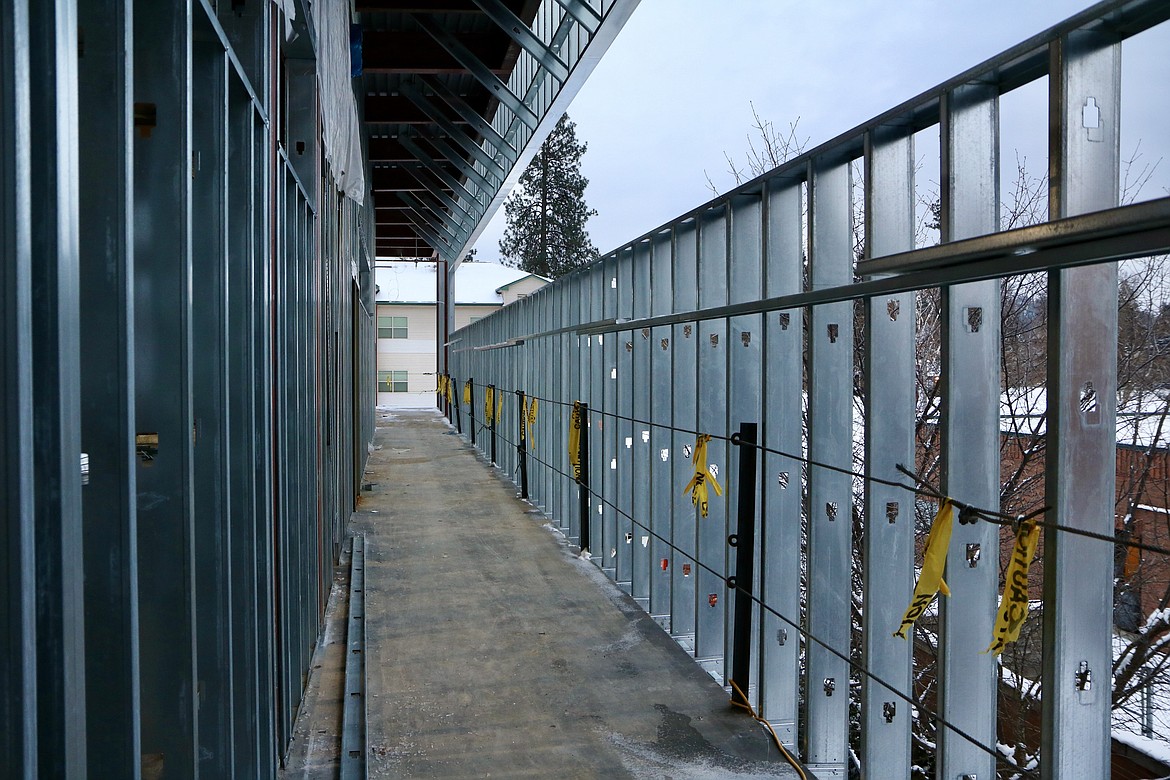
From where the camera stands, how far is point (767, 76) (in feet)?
274

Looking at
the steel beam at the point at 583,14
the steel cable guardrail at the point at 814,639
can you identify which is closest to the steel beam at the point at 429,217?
the steel beam at the point at 583,14

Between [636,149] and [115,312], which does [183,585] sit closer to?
[115,312]

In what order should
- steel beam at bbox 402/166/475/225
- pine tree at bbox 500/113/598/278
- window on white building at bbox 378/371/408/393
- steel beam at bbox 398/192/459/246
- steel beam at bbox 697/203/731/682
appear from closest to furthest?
steel beam at bbox 697/203/731/682, steel beam at bbox 402/166/475/225, steel beam at bbox 398/192/459/246, window on white building at bbox 378/371/408/393, pine tree at bbox 500/113/598/278

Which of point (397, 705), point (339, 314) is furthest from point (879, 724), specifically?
point (339, 314)

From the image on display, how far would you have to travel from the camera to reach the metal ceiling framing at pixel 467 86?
940cm

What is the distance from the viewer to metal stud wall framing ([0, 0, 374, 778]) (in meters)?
1.35

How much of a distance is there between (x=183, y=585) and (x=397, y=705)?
2523mm

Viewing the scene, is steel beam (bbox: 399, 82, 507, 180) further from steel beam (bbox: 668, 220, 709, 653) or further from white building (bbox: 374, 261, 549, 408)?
white building (bbox: 374, 261, 549, 408)

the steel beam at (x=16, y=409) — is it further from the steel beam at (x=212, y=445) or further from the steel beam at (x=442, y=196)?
the steel beam at (x=442, y=196)

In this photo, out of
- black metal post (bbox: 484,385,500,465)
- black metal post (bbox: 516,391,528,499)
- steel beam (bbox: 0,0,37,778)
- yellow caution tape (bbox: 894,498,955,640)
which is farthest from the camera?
black metal post (bbox: 484,385,500,465)

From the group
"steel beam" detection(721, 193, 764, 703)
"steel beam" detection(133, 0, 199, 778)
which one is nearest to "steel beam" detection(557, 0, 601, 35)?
"steel beam" detection(721, 193, 764, 703)

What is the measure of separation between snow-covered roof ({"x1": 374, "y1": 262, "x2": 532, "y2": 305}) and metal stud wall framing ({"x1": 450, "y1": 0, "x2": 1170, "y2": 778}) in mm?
38096

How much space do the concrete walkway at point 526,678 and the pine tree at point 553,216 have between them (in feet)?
136

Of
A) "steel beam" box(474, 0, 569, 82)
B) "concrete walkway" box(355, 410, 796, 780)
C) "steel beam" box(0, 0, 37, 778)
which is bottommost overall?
"concrete walkway" box(355, 410, 796, 780)
